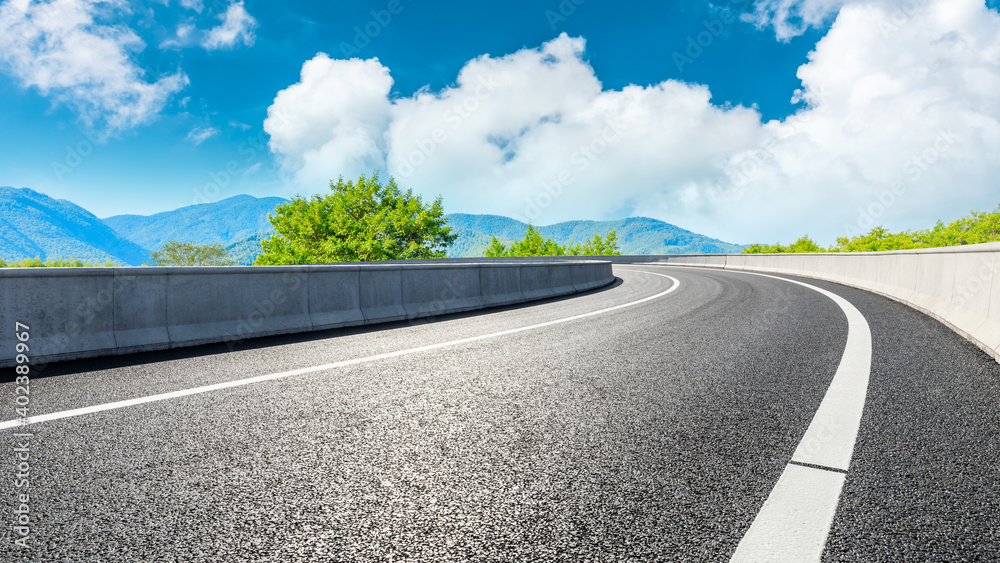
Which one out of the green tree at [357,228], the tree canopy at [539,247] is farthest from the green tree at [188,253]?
the green tree at [357,228]

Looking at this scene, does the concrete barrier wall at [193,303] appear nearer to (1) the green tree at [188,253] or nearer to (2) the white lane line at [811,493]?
(2) the white lane line at [811,493]

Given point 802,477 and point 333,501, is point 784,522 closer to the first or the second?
point 802,477

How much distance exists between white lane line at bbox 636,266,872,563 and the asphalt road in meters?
0.06

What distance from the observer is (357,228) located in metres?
68.4

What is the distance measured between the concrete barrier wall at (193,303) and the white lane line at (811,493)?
6690 millimetres

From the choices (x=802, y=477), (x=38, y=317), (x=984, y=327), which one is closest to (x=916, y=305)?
(x=984, y=327)

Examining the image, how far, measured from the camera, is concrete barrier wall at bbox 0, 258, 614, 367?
5688mm

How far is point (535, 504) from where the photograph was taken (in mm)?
2293

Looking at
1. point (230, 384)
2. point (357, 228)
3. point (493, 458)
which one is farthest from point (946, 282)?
point (357, 228)

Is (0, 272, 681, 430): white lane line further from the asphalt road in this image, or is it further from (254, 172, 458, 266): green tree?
(254, 172, 458, 266): green tree

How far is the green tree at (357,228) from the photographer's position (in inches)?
2594

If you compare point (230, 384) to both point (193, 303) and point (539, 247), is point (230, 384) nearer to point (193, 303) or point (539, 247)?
point (193, 303)

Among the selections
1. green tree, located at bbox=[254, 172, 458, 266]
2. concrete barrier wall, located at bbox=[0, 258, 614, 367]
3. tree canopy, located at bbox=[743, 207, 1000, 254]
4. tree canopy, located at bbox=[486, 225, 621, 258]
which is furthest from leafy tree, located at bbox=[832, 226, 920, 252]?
concrete barrier wall, located at bbox=[0, 258, 614, 367]

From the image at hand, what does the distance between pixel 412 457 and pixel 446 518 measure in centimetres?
74
